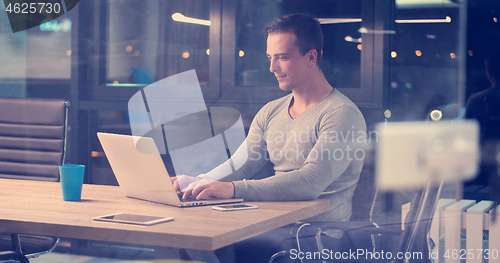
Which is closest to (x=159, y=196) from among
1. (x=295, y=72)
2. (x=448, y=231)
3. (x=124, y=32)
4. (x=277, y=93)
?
(x=295, y=72)

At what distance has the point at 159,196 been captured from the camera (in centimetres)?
138

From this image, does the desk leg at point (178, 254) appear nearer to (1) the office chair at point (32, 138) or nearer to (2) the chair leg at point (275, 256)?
(2) the chair leg at point (275, 256)

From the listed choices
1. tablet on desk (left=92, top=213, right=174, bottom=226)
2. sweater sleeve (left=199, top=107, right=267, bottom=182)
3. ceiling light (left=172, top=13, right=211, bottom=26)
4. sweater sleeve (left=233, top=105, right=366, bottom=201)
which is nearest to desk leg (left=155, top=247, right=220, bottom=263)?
tablet on desk (left=92, top=213, right=174, bottom=226)

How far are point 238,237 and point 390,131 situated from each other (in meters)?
1.24

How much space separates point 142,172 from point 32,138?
105 cm

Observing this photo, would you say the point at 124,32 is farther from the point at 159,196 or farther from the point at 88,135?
the point at 159,196

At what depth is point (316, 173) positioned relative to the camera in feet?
4.79

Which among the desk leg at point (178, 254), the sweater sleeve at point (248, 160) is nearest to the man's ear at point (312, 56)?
the sweater sleeve at point (248, 160)

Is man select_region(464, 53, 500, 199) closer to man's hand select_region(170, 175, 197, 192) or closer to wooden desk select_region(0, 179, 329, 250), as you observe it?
wooden desk select_region(0, 179, 329, 250)

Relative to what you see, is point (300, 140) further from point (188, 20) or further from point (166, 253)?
point (188, 20)

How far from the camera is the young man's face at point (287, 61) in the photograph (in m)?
2.00

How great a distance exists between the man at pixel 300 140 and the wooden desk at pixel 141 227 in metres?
0.07

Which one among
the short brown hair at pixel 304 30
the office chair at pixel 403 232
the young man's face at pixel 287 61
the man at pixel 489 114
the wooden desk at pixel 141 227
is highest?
the short brown hair at pixel 304 30

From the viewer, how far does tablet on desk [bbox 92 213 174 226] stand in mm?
1104
